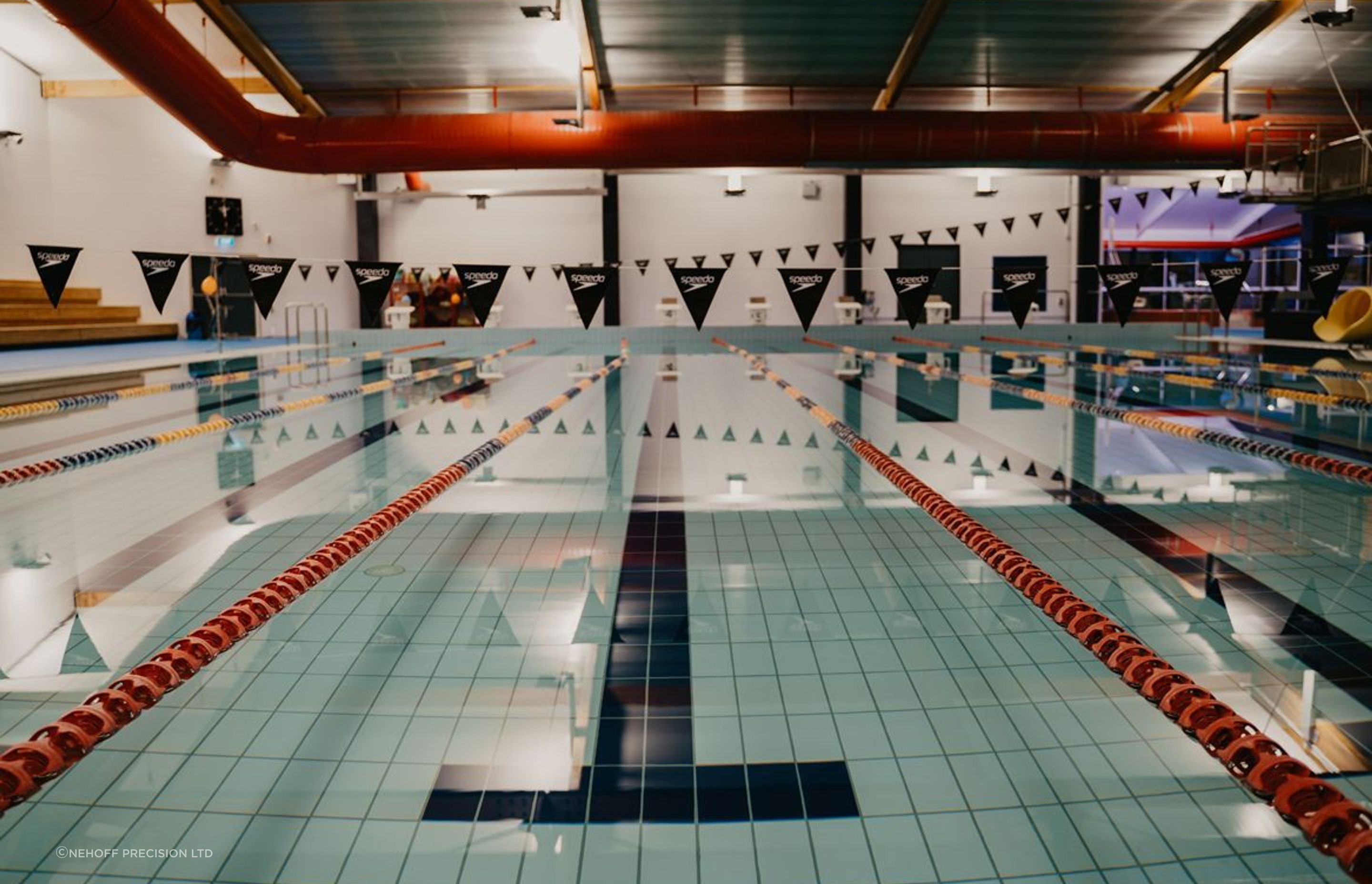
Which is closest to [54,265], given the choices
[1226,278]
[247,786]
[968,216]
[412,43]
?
[247,786]

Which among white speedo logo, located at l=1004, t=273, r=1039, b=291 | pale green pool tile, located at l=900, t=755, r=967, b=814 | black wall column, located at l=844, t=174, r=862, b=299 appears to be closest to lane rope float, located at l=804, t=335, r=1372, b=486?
white speedo logo, located at l=1004, t=273, r=1039, b=291

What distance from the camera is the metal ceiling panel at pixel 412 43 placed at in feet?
31.1

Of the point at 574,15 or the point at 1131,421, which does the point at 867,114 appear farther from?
the point at 1131,421

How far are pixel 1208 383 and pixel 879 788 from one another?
8133mm

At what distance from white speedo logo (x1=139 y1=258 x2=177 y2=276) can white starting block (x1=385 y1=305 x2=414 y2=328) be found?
9.36 metres

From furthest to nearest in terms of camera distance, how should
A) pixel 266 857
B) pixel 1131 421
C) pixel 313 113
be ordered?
pixel 313 113 → pixel 1131 421 → pixel 266 857

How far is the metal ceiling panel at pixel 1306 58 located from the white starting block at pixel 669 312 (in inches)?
324

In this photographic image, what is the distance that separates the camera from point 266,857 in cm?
155

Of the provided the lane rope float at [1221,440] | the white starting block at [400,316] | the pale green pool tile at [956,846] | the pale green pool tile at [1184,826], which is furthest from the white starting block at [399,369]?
the pale green pool tile at [1184,826]

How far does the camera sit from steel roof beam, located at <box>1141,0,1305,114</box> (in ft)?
31.3

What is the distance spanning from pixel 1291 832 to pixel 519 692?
4.95 feet

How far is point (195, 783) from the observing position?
5.85 ft

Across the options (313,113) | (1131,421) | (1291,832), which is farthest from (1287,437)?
(313,113)

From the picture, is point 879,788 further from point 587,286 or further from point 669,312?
point 669,312
